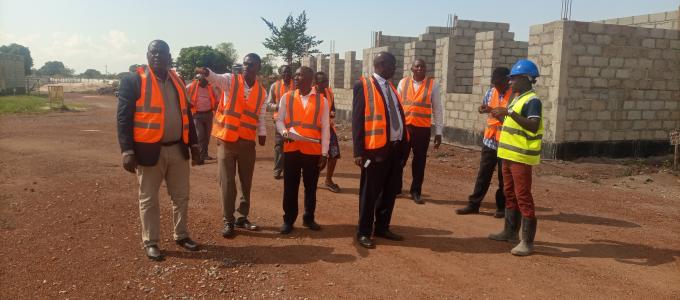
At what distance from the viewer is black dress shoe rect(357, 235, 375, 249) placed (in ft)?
15.3

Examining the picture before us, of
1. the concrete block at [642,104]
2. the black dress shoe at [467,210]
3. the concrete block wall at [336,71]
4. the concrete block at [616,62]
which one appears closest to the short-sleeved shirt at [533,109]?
the black dress shoe at [467,210]

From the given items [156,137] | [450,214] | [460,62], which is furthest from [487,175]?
[460,62]

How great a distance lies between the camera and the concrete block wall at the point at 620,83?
965 cm

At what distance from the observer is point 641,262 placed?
4438mm

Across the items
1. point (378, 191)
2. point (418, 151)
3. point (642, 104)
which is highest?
point (642, 104)

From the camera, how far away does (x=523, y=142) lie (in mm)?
4449

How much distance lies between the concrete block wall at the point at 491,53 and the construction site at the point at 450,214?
4cm

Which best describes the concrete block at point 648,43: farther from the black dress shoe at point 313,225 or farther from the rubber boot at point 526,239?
the black dress shoe at point 313,225

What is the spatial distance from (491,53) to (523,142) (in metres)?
7.10

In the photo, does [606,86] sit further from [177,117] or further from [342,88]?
[342,88]

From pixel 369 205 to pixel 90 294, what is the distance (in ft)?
7.88

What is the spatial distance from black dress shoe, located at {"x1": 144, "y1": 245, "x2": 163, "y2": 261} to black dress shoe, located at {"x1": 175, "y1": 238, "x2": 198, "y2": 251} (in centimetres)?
27

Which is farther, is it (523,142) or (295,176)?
(295,176)

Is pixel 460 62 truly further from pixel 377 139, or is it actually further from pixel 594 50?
pixel 377 139
